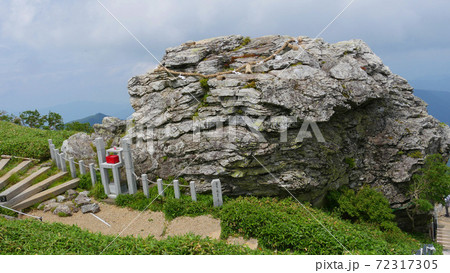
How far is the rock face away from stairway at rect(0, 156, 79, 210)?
12.3ft

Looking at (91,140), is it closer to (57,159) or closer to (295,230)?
(57,159)

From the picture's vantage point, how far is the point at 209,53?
1598 centimetres

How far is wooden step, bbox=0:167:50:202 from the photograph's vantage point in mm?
11820

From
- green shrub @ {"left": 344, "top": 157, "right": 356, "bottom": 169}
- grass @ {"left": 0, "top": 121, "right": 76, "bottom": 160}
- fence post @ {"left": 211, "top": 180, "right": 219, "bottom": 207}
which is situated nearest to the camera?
fence post @ {"left": 211, "top": 180, "right": 219, "bottom": 207}

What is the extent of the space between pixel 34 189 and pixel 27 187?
0.62 meters

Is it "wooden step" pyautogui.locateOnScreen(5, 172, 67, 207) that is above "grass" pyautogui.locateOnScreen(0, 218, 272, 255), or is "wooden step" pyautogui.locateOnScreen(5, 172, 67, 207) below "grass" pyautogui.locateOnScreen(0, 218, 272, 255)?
above

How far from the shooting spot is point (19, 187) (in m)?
12.6

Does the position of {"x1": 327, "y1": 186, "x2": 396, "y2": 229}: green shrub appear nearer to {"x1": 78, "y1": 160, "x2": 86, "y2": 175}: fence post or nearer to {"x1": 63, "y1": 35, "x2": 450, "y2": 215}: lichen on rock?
{"x1": 63, "y1": 35, "x2": 450, "y2": 215}: lichen on rock

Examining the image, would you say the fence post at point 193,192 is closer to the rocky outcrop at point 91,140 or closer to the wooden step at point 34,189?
the rocky outcrop at point 91,140

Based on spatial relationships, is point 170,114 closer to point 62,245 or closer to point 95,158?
point 95,158

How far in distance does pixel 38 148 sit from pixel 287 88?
13330 mm

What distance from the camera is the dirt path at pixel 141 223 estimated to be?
10148 mm

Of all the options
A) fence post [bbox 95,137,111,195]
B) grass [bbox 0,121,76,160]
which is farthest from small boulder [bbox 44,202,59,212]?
grass [bbox 0,121,76,160]

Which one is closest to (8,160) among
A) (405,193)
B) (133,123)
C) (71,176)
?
(71,176)
